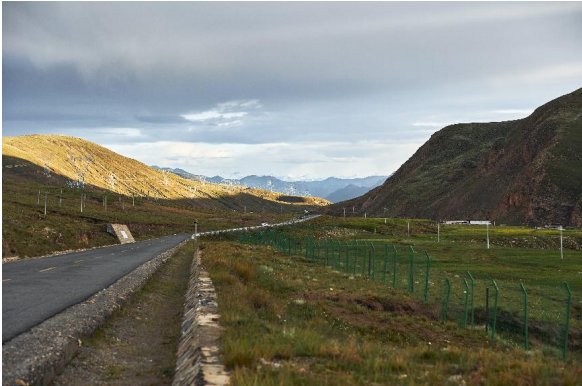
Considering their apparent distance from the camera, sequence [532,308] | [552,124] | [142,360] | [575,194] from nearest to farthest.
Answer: [142,360], [532,308], [575,194], [552,124]

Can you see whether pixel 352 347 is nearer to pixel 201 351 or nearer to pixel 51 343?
pixel 201 351

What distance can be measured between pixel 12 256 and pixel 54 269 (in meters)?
18.1

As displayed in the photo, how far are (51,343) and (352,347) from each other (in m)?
6.69

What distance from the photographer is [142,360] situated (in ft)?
40.9

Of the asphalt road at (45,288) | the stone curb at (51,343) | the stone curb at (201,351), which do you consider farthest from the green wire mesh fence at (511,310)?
the asphalt road at (45,288)

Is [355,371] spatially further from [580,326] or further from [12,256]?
[12,256]

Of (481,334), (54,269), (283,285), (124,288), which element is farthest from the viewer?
(54,269)

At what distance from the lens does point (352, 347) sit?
1098cm

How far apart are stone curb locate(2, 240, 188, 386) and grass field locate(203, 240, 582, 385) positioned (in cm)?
350

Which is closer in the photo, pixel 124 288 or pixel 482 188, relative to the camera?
pixel 124 288

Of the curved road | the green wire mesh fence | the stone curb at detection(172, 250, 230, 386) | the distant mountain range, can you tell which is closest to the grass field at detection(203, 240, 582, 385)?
the stone curb at detection(172, 250, 230, 386)

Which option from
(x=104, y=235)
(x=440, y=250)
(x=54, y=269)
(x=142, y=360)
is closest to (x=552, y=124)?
(x=440, y=250)

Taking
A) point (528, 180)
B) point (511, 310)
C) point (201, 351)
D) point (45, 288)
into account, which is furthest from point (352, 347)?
point (528, 180)

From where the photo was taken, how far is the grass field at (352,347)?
28.7ft
